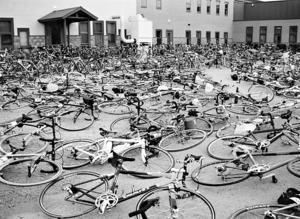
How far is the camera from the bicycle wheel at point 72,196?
4.25 m

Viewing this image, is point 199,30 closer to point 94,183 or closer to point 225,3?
point 225,3

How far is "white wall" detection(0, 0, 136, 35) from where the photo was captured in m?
20.2

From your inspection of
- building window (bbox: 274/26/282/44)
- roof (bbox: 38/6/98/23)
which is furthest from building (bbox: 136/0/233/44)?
roof (bbox: 38/6/98/23)

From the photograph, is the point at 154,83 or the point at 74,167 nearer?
the point at 74,167

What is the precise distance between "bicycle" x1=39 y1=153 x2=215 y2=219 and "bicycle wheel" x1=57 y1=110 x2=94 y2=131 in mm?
2954

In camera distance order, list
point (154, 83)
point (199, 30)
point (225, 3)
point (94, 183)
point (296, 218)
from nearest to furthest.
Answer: point (296, 218)
point (94, 183)
point (154, 83)
point (199, 30)
point (225, 3)

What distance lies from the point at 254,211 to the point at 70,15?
18.3 metres

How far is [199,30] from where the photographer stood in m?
35.3

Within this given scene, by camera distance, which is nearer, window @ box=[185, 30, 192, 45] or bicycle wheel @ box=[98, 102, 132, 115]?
bicycle wheel @ box=[98, 102, 132, 115]

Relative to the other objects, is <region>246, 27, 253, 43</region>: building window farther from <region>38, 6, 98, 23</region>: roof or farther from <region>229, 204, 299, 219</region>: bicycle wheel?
<region>229, 204, 299, 219</region>: bicycle wheel

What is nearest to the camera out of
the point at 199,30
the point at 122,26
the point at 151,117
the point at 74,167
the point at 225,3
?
the point at 74,167

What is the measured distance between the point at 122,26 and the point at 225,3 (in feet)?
58.2

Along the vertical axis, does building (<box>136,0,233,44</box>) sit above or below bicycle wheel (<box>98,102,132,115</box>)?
above

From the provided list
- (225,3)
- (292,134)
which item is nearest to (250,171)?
(292,134)
